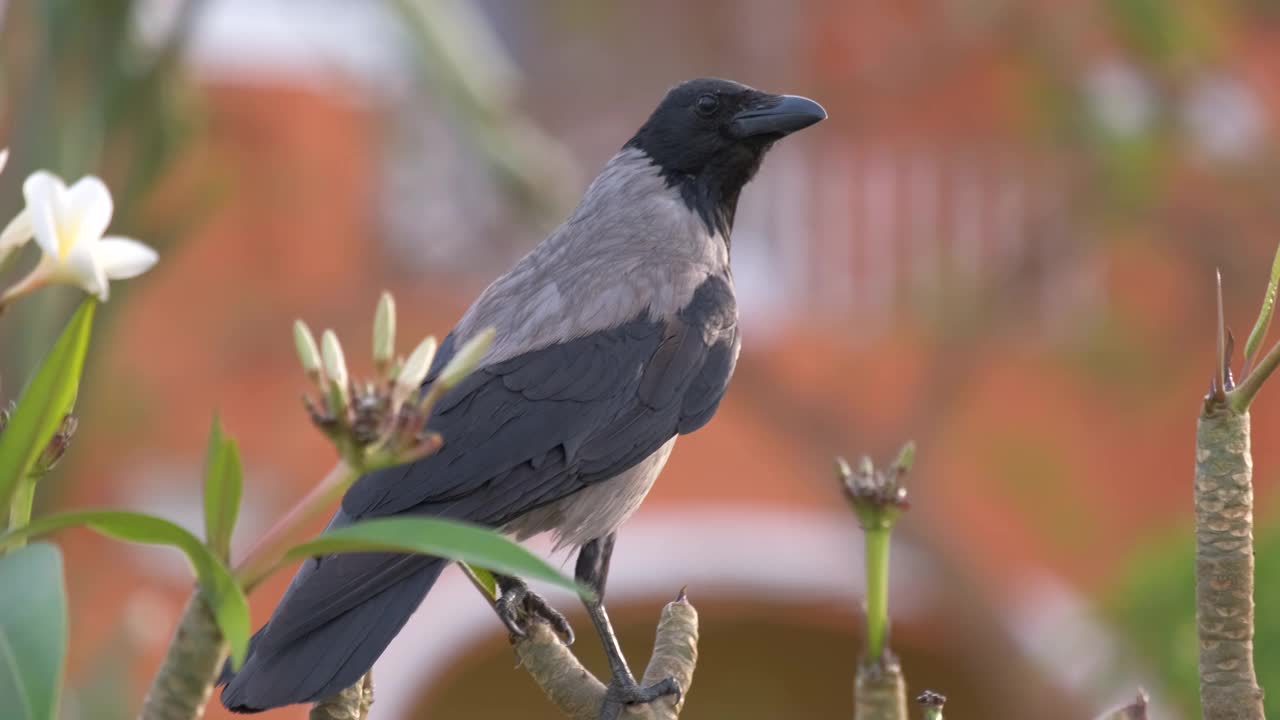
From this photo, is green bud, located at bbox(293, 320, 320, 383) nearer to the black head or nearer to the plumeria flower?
the plumeria flower

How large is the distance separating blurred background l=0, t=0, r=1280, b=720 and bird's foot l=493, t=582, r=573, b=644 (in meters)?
4.28

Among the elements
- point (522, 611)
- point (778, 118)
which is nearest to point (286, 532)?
point (522, 611)

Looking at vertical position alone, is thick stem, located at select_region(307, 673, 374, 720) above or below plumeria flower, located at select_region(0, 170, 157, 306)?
below

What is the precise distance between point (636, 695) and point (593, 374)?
3.20ft

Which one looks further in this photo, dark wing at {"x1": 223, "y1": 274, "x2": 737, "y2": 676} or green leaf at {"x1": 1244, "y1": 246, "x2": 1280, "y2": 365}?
dark wing at {"x1": 223, "y1": 274, "x2": 737, "y2": 676}

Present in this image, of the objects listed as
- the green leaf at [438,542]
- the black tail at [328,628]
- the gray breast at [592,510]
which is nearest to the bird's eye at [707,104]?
the gray breast at [592,510]

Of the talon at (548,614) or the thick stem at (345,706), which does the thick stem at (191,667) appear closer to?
the thick stem at (345,706)

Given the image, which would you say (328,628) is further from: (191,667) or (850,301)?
(850,301)

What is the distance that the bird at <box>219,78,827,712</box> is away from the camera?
2234mm

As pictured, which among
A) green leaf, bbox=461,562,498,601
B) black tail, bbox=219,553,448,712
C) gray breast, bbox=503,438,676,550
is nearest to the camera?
black tail, bbox=219,553,448,712

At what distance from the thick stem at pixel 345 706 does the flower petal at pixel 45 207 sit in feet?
2.06

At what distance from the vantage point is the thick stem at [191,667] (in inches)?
42.0

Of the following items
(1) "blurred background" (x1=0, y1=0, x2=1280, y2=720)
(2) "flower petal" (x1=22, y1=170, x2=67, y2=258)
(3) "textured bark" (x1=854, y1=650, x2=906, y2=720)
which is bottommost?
(3) "textured bark" (x1=854, y1=650, x2=906, y2=720)

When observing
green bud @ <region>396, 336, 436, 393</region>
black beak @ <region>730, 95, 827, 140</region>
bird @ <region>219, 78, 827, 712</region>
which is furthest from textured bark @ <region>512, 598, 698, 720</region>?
black beak @ <region>730, 95, 827, 140</region>
